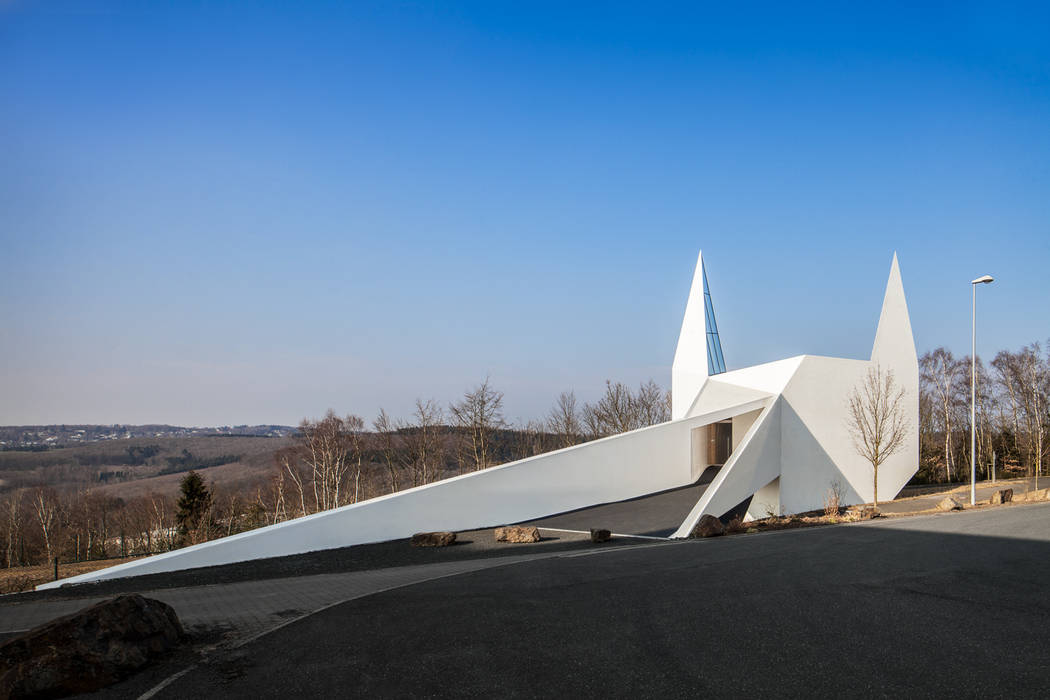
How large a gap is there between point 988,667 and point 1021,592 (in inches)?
110

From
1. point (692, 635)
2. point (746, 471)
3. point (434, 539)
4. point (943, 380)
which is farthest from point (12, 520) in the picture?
point (943, 380)

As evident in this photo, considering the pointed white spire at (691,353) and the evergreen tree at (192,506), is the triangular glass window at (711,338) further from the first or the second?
the evergreen tree at (192,506)

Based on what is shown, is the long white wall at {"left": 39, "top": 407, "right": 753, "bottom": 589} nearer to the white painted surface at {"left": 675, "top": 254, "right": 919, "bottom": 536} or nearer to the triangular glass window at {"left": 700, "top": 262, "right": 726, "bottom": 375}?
the white painted surface at {"left": 675, "top": 254, "right": 919, "bottom": 536}

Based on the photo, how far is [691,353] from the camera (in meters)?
28.3

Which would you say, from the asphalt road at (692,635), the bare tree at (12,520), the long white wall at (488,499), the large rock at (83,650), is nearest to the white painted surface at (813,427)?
the long white wall at (488,499)

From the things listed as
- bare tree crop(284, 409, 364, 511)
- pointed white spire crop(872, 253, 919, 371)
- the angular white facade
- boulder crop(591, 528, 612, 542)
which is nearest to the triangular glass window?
the angular white facade

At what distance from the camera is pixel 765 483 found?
19.7 metres

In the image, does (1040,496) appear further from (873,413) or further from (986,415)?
(986,415)

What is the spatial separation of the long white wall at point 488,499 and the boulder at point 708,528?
446cm

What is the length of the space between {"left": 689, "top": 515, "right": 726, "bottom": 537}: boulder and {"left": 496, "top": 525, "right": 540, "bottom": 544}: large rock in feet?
11.3

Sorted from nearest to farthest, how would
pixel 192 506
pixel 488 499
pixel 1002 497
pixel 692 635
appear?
pixel 692 635
pixel 488 499
pixel 1002 497
pixel 192 506

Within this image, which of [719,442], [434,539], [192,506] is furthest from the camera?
[192,506]

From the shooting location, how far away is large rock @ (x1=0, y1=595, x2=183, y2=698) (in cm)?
463

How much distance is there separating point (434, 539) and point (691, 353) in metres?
17.6
